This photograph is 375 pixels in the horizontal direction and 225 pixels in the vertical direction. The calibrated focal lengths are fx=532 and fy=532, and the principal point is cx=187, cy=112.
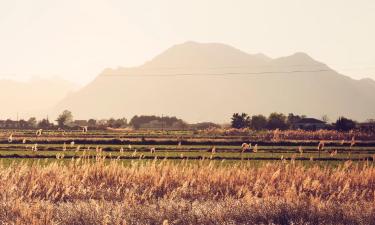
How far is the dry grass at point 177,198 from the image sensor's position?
39.9ft

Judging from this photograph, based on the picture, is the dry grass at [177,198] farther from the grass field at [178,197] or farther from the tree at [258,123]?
the tree at [258,123]

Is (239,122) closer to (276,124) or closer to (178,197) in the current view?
(276,124)

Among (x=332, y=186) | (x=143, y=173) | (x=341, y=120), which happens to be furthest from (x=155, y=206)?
(x=341, y=120)

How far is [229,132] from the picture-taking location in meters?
82.5

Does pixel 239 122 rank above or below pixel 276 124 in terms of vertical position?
above

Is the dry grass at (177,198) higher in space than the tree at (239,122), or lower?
lower

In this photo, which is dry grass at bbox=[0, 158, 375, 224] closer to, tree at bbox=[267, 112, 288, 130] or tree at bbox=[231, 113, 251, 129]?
tree at bbox=[267, 112, 288, 130]

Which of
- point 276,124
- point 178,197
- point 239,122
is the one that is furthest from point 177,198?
point 239,122

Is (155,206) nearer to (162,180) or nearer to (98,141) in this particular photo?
(162,180)

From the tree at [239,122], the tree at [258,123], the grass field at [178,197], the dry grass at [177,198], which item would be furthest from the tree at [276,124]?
the grass field at [178,197]

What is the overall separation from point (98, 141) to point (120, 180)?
3902 centimetres

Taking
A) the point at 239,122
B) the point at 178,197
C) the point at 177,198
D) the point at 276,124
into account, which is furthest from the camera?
the point at 239,122

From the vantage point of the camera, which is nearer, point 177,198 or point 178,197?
point 177,198

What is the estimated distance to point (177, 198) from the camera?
48.1 feet
